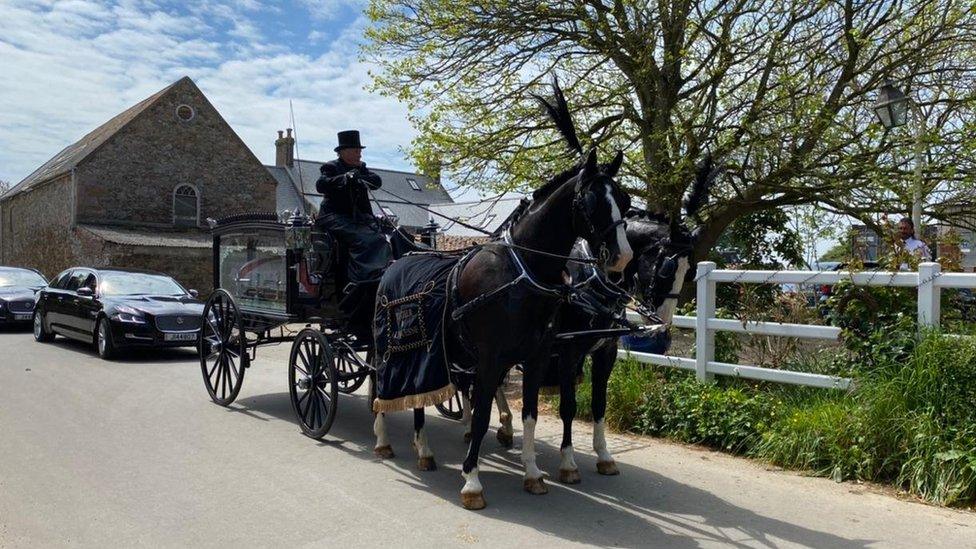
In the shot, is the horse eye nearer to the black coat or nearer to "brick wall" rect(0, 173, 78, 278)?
the black coat

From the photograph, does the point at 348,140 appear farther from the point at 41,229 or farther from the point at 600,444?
the point at 41,229

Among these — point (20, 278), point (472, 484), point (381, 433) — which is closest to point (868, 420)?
point (472, 484)

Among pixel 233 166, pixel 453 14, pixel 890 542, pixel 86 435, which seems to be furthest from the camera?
pixel 233 166

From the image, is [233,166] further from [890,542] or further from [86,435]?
[890,542]

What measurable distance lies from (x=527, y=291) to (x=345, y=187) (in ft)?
9.15

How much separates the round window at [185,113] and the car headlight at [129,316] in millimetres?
20242

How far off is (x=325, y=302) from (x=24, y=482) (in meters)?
2.93

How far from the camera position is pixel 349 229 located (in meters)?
7.02

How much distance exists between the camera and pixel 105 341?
12180mm

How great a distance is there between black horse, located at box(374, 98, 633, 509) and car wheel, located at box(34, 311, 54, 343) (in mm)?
12804

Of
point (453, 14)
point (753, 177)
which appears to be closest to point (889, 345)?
point (753, 177)

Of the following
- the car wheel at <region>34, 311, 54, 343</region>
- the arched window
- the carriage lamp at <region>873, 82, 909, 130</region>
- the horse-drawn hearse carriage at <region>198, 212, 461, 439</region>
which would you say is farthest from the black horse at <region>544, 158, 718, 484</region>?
the arched window

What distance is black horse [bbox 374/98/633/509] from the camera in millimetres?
4832

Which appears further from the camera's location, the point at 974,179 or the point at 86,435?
the point at 974,179
